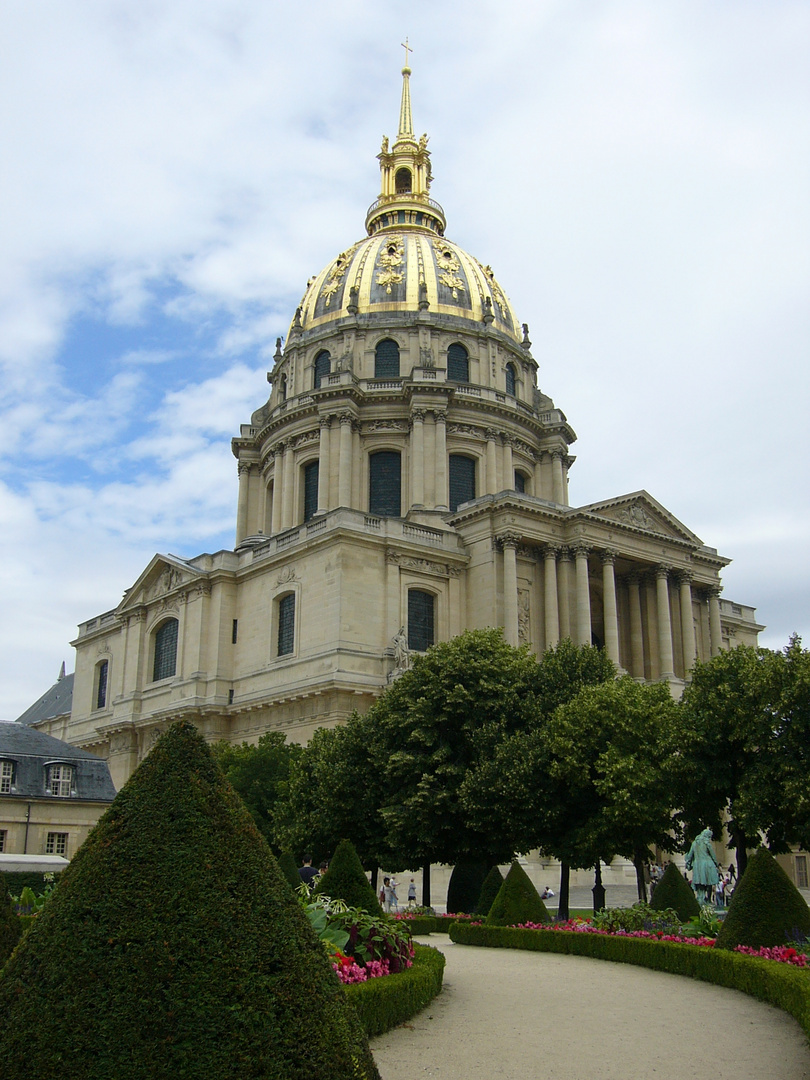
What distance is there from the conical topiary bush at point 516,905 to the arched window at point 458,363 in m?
46.5

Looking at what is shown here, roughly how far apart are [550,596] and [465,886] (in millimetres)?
22492

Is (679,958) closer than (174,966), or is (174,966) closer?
(174,966)

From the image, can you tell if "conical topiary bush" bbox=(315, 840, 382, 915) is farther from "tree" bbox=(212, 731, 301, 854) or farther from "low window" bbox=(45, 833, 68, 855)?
"low window" bbox=(45, 833, 68, 855)

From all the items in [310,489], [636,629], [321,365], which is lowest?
[636,629]

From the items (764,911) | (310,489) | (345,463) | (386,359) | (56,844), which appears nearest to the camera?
(764,911)

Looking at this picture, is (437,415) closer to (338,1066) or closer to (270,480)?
(270,480)

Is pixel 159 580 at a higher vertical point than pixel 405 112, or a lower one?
lower

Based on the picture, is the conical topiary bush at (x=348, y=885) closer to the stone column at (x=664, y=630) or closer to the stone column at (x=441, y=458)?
the stone column at (x=664, y=630)

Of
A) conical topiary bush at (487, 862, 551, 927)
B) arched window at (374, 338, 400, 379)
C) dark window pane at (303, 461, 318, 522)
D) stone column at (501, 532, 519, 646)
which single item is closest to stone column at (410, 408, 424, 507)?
arched window at (374, 338, 400, 379)

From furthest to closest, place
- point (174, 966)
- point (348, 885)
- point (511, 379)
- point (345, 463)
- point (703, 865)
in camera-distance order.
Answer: point (511, 379) < point (345, 463) < point (703, 865) < point (348, 885) < point (174, 966)

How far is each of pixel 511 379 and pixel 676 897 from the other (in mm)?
51146

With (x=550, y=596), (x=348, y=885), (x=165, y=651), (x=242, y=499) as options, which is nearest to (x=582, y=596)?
(x=550, y=596)

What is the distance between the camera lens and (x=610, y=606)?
50500mm

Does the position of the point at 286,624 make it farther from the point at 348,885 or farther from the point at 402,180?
the point at 402,180
